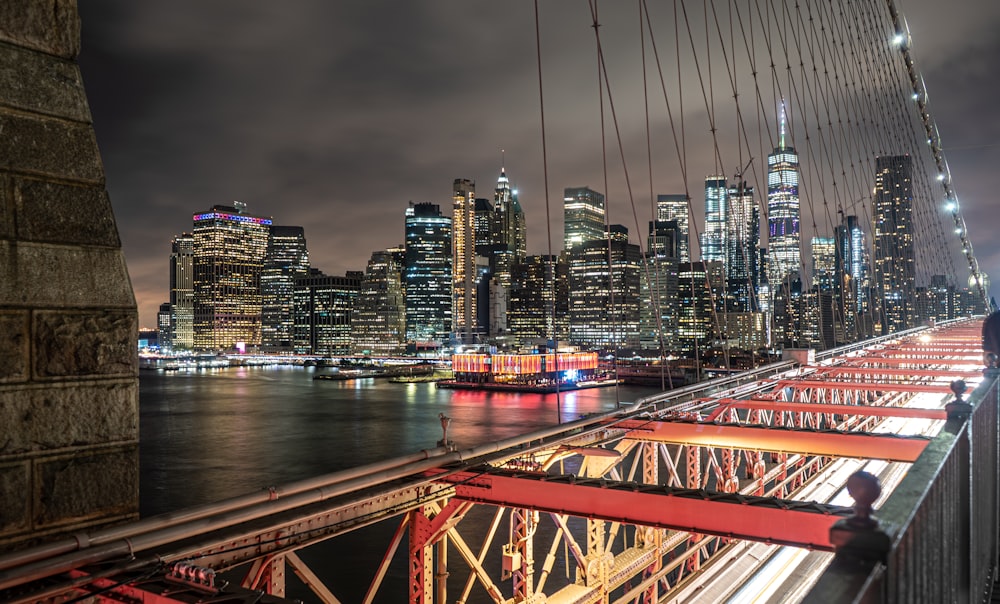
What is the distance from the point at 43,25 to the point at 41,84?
309 millimetres

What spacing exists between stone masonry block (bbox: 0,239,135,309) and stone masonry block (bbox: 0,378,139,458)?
1.34 ft

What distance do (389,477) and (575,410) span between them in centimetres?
7097

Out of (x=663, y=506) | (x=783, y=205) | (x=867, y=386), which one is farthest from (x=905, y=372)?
(x=783, y=205)

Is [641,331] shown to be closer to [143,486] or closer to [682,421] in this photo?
[143,486]

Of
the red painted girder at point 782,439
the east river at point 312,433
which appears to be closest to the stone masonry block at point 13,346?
the red painted girder at point 782,439

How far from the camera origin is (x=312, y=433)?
56469 mm

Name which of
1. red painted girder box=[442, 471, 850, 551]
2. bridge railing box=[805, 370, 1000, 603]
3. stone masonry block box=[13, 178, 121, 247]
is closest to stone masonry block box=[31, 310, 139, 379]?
stone masonry block box=[13, 178, 121, 247]

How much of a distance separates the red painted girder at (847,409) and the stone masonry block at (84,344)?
962 centimetres

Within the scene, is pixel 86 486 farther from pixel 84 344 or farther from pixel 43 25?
pixel 43 25

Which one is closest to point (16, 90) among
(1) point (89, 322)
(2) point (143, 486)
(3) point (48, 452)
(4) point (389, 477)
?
(1) point (89, 322)

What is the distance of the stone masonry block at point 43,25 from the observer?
3.42m

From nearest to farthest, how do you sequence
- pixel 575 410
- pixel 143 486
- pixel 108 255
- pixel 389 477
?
pixel 108 255
pixel 389 477
pixel 143 486
pixel 575 410

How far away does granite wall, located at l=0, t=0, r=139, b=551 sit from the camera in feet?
10.8

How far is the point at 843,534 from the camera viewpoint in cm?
174
